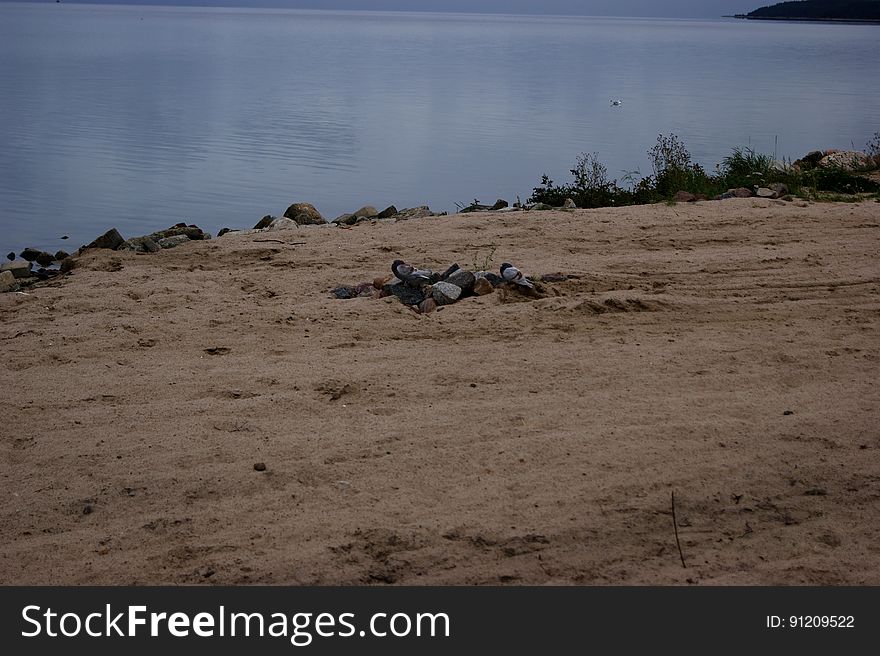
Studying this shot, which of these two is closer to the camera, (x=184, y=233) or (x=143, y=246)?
(x=143, y=246)

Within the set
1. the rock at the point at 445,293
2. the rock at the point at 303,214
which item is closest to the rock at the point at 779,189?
the rock at the point at 445,293

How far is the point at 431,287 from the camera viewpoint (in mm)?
6418

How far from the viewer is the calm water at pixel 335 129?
1296 cm

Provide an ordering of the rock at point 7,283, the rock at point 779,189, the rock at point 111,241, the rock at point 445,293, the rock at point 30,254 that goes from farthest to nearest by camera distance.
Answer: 1. the rock at point 30,254
2. the rock at point 779,189
3. the rock at point 111,241
4. the rock at point 7,283
5. the rock at point 445,293

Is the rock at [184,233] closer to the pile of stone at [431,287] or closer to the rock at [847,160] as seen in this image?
the pile of stone at [431,287]

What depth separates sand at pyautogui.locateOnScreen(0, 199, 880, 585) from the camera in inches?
139

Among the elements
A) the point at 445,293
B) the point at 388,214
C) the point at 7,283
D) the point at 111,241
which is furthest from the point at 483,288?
the point at 388,214

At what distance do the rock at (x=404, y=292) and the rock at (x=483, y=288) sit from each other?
0.38 meters

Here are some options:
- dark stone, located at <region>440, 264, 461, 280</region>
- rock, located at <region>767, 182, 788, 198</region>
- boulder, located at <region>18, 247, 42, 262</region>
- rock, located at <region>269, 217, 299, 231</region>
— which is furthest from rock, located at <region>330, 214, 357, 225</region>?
rock, located at <region>767, 182, 788, 198</region>

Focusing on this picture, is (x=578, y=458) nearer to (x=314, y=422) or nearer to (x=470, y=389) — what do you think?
(x=470, y=389)

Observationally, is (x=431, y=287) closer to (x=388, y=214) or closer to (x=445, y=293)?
(x=445, y=293)

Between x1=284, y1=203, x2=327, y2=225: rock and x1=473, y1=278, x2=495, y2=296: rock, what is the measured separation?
4792 millimetres

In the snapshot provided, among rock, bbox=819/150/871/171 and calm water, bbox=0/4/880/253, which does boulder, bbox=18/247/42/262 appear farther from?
rock, bbox=819/150/871/171

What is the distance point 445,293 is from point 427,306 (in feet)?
0.67
